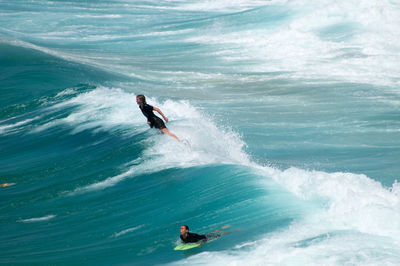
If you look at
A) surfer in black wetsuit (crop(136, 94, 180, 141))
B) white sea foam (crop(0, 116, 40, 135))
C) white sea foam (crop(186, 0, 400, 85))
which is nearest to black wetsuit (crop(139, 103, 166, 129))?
surfer in black wetsuit (crop(136, 94, 180, 141))

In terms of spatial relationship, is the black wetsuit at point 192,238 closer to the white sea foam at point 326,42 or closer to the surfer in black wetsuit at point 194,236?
the surfer in black wetsuit at point 194,236

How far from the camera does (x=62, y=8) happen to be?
39406 mm

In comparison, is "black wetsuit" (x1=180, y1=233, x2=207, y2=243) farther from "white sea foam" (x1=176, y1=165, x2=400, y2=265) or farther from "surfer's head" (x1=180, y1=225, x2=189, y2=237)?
"white sea foam" (x1=176, y1=165, x2=400, y2=265)

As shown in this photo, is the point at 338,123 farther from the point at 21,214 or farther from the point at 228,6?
the point at 228,6

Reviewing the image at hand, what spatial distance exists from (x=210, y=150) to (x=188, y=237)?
165 inches

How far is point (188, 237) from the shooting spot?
729 cm

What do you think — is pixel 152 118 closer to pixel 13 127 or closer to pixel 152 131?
pixel 152 131

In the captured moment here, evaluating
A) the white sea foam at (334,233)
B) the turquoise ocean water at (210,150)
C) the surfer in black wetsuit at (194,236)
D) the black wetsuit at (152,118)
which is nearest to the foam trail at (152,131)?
the turquoise ocean water at (210,150)

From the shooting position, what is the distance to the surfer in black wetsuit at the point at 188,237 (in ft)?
23.7

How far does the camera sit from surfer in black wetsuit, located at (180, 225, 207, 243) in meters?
7.21

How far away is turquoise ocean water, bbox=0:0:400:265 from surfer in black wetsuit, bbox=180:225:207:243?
0.42 ft

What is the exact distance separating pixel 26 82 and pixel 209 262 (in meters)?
12.4

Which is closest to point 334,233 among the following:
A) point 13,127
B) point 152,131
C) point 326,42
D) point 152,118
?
point 152,118

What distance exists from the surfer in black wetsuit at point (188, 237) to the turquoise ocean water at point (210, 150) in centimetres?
13
